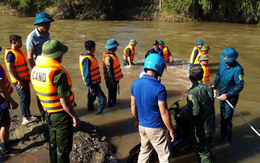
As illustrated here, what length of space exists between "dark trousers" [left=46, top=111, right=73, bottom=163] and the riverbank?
62cm

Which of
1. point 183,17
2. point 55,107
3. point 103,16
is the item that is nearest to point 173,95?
point 55,107

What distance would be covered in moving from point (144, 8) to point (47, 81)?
1246 inches

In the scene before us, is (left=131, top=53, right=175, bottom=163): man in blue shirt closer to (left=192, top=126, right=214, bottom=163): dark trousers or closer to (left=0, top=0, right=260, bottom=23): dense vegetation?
(left=192, top=126, right=214, bottom=163): dark trousers

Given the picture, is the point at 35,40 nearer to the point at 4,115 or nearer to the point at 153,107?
the point at 4,115

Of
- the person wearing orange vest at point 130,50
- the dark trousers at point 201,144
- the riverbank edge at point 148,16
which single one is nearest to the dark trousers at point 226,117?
the dark trousers at point 201,144

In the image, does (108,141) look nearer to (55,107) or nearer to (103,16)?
(55,107)

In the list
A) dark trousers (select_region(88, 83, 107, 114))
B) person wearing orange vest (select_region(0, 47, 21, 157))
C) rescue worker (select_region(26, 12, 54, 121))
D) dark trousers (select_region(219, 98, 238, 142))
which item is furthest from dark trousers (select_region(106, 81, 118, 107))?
dark trousers (select_region(219, 98, 238, 142))

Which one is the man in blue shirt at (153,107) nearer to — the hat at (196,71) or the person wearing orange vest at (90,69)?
the hat at (196,71)

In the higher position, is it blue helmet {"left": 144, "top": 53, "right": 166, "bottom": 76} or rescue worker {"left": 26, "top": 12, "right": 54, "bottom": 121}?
rescue worker {"left": 26, "top": 12, "right": 54, "bottom": 121}

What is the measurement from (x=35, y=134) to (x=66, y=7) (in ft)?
100

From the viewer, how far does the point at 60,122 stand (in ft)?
10.7

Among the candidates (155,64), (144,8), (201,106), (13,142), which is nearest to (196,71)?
(201,106)

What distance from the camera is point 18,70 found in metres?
4.88

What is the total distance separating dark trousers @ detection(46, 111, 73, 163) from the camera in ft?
10.7
